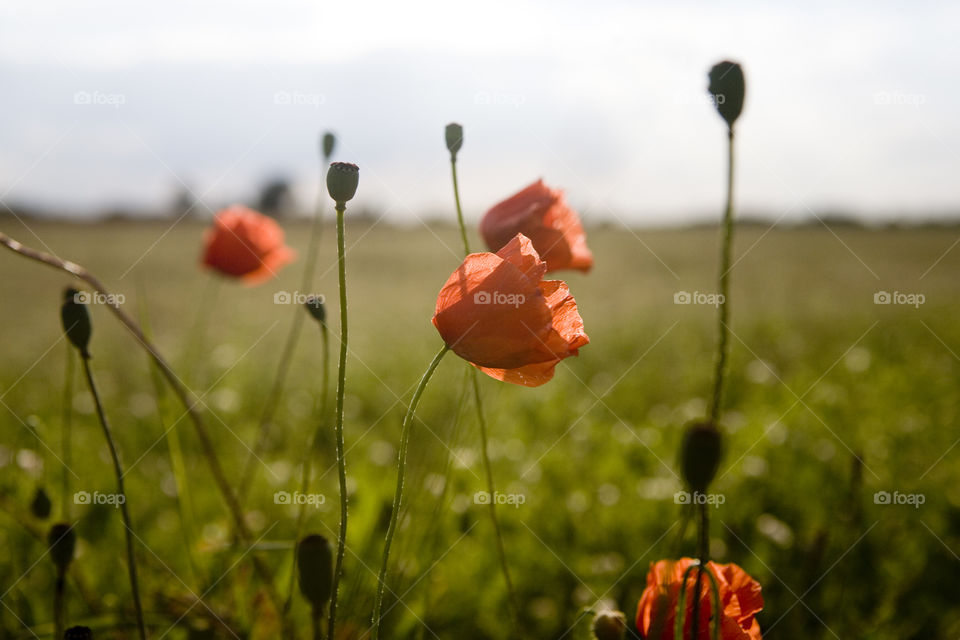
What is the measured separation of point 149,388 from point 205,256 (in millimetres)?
1177

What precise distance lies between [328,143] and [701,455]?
0.60 m

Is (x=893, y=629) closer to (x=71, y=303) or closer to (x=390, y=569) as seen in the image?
(x=390, y=569)

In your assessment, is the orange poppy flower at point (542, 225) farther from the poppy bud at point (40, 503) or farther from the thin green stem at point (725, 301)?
the poppy bud at point (40, 503)

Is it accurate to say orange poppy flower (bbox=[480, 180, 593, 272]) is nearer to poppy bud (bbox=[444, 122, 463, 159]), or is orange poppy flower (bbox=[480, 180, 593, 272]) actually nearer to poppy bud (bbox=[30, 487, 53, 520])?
poppy bud (bbox=[444, 122, 463, 159])

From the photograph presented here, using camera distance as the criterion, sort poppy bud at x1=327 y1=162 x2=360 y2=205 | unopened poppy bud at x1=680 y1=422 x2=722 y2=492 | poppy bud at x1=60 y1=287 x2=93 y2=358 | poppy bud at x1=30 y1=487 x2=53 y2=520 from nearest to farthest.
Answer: unopened poppy bud at x1=680 y1=422 x2=722 y2=492 → poppy bud at x1=327 y1=162 x2=360 y2=205 → poppy bud at x1=60 y1=287 x2=93 y2=358 → poppy bud at x1=30 y1=487 x2=53 y2=520

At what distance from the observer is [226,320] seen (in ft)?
11.4

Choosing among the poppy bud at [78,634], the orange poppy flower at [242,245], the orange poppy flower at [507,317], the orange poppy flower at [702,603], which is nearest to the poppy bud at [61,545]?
the poppy bud at [78,634]

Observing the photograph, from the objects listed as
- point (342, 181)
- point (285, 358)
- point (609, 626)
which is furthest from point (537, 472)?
point (342, 181)

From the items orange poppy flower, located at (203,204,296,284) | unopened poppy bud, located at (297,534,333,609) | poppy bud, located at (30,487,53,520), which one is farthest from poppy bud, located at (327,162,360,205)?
orange poppy flower, located at (203,204,296,284)

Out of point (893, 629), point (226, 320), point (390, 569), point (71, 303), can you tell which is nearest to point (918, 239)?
point (226, 320)

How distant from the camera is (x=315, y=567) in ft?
1.75

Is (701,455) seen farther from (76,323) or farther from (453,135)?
(76,323)

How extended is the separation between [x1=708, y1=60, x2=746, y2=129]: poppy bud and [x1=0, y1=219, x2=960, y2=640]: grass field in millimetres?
282

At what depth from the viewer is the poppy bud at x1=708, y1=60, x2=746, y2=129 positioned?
1.51ft
